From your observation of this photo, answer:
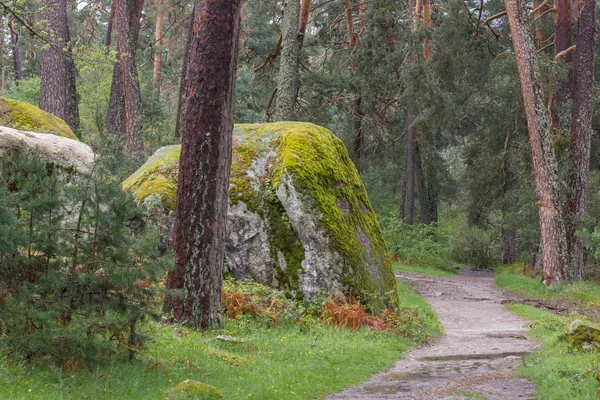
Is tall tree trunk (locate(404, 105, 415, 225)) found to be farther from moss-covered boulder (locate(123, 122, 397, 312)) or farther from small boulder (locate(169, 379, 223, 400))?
small boulder (locate(169, 379, 223, 400))

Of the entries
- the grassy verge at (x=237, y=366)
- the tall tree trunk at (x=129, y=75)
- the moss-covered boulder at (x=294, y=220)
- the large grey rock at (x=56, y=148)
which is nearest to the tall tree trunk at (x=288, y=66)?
the tall tree trunk at (x=129, y=75)

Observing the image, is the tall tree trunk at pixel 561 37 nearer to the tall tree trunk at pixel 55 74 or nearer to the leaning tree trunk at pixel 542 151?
the leaning tree trunk at pixel 542 151

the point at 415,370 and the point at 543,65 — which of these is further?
the point at 543,65

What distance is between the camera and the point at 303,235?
1229cm

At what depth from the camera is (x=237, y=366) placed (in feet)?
24.7

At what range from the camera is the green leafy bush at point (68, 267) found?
19.1ft

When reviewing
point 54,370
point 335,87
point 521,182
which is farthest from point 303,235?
point 521,182

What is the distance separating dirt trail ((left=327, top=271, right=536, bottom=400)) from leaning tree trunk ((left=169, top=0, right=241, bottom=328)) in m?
2.71

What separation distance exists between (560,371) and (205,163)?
17.5ft

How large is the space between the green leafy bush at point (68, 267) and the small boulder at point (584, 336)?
6.40 m

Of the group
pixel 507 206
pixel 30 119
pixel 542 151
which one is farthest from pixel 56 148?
pixel 507 206

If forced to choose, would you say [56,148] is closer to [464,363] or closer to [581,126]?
[464,363]

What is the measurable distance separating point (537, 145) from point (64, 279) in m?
16.7

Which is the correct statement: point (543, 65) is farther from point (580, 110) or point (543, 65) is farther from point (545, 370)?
point (545, 370)
